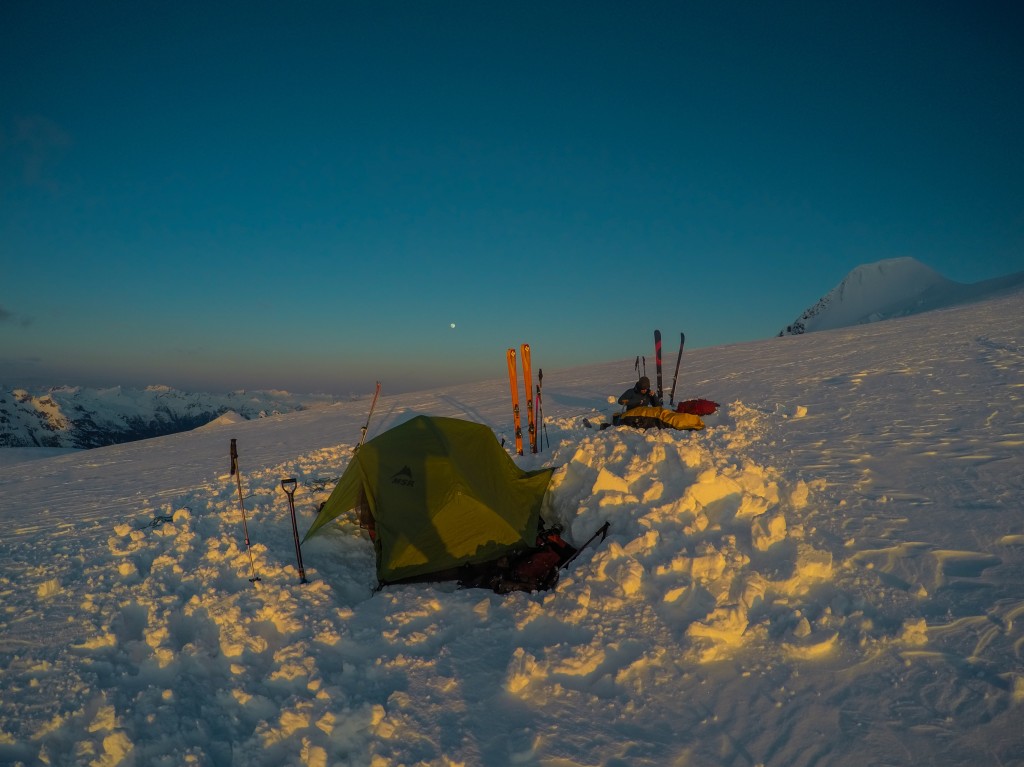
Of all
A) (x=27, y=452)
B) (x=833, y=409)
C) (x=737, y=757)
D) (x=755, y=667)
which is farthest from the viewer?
(x=27, y=452)

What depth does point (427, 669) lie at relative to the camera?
445 cm

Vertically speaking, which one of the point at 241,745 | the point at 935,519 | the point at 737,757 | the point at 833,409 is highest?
the point at 833,409

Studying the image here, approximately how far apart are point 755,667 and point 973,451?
587 centimetres

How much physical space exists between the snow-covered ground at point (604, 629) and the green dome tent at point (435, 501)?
1.20 feet

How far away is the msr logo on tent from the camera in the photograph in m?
6.39

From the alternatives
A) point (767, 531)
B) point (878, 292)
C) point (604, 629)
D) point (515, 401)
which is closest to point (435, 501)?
point (604, 629)

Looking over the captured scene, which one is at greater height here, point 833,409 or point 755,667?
point 833,409

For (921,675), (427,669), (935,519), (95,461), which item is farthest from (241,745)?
(95,461)

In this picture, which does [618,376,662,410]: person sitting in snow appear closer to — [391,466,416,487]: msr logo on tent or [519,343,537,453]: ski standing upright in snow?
[519,343,537,453]: ski standing upright in snow

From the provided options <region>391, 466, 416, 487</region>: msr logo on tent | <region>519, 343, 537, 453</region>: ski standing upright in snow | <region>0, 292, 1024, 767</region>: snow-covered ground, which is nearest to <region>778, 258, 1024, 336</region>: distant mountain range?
<region>519, 343, 537, 453</region>: ski standing upright in snow

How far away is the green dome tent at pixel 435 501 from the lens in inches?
234

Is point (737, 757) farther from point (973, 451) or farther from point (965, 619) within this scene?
point (973, 451)

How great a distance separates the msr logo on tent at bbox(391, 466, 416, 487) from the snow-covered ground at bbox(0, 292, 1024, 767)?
1.14m

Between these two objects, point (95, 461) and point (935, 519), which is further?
point (95, 461)
